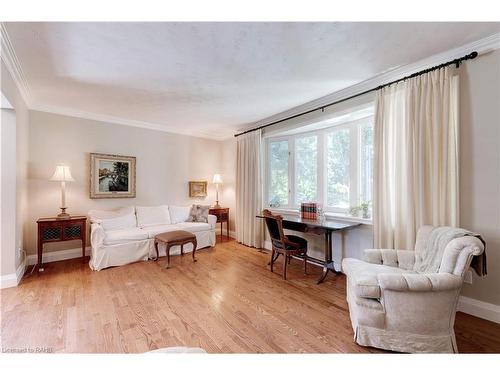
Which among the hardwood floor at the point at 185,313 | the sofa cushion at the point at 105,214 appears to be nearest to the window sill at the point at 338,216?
the hardwood floor at the point at 185,313

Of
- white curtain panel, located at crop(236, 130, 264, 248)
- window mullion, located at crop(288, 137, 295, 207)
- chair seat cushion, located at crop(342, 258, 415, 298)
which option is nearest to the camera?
chair seat cushion, located at crop(342, 258, 415, 298)

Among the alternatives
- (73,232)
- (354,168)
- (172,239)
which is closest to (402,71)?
(354,168)

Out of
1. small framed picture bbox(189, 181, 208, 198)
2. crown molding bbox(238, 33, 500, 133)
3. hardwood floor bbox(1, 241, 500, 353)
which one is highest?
crown molding bbox(238, 33, 500, 133)

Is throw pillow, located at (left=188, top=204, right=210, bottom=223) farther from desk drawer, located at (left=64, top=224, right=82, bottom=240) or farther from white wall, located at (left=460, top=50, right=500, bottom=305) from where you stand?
white wall, located at (left=460, top=50, right=500, bottom=305)

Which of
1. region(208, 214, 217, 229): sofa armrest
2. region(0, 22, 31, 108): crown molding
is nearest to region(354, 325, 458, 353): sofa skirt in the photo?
region(208, 214, 217, 229): sofa armrest

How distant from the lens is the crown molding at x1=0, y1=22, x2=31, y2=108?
6.51 feet

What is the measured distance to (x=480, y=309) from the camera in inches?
83.4

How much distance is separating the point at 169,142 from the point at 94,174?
1583mm

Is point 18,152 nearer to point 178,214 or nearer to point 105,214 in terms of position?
point 105,214

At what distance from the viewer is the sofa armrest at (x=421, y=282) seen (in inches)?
62.7

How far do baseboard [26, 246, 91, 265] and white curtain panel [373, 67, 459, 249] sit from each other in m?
4.68

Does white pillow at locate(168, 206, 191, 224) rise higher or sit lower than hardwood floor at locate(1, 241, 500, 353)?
higher

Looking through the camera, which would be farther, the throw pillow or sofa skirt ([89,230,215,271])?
the throw pillow
